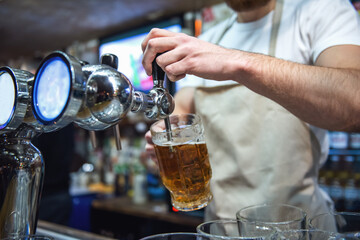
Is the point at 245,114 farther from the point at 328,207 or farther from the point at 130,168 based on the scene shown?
the point at 130,168

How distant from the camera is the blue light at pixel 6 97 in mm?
720

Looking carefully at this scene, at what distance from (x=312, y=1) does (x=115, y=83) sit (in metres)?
1.12

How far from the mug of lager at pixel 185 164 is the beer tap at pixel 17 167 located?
1.01 ft

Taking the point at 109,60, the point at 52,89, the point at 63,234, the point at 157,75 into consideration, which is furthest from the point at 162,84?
the point at 63,234

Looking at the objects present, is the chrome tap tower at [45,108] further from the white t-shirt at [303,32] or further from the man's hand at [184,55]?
the white t-shirt at [303,32]

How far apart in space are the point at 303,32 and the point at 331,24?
0.15 meters

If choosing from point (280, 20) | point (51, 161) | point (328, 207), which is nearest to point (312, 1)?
point (280, 20)

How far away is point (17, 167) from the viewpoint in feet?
2.53

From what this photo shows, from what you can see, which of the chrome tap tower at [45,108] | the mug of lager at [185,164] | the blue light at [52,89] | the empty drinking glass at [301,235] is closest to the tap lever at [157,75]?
the chrome tap tower at [45,108]

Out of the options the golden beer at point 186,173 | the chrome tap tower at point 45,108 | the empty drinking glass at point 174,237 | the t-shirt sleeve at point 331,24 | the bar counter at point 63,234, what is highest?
the t-shirt sleeve at point 331,24

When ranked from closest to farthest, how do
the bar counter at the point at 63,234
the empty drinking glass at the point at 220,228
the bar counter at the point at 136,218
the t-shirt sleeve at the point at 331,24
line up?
the empty drinking glass at the point at 220,228 → the bar counter at the point at 63,234 → the t-shirt sleeve at the point at 331,24 → the bar counter at the point at 136,218

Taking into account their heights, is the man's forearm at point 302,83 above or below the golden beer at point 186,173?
above

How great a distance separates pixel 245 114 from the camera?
60.6 inches

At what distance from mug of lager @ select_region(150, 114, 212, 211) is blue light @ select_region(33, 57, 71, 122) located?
1.14 feet
